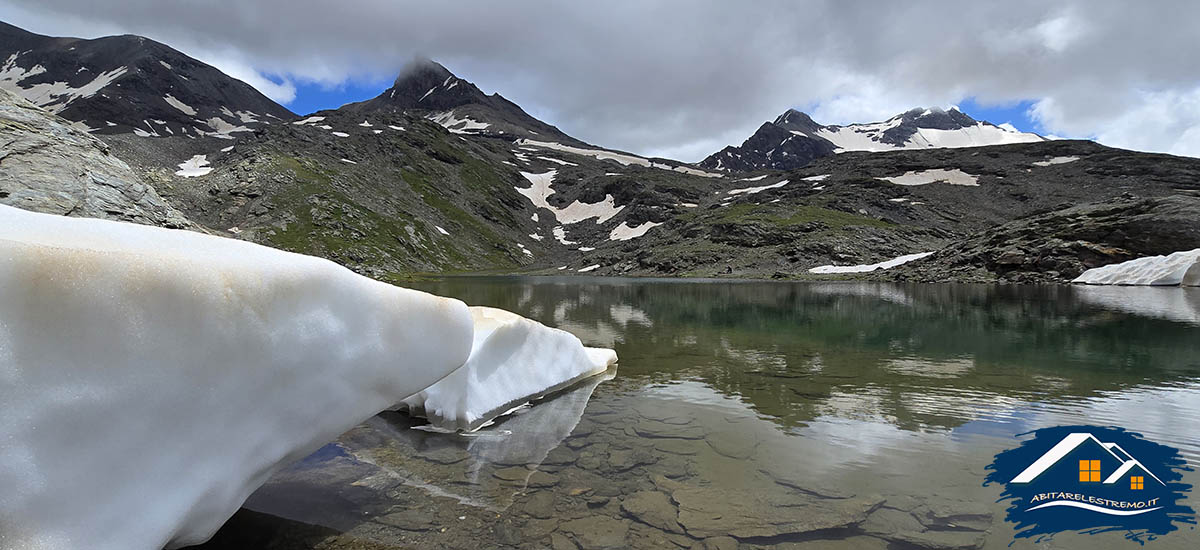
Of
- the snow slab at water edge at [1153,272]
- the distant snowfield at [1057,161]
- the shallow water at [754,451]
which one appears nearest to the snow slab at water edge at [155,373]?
the shallow water at [754,451]

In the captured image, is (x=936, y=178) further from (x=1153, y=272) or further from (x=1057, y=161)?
(x=1153, y=272)

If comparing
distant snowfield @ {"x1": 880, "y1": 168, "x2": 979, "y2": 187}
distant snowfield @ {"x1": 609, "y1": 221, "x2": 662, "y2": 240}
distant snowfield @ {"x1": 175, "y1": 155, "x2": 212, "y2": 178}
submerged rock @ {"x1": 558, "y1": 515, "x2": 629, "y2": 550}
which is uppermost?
distant snowfield @ {"x1": 880, "y1": 168, "x2": 979, "y2": 187}

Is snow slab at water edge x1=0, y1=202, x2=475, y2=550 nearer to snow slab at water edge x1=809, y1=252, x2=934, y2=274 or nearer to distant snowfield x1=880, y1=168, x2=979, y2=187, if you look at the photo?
snow slab at water edge x1=809, y1=252, x2=934, y2=274

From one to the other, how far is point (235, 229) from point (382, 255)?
103 feet

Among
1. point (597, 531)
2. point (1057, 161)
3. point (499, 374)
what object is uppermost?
point (1057, 161)

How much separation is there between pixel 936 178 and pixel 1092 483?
225 meters

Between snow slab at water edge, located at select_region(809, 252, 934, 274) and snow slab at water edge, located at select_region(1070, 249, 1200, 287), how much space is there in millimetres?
33720

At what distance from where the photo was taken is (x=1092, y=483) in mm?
9008

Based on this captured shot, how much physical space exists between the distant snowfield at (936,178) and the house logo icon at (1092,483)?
210 metres

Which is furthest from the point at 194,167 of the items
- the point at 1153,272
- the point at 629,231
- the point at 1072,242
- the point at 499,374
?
the point at 1153,272

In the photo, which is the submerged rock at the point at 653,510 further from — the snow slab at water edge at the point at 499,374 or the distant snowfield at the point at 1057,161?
the distant snowfield at the point at 1057,161

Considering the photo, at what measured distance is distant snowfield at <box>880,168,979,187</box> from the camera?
614 feet

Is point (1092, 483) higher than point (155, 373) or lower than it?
lower

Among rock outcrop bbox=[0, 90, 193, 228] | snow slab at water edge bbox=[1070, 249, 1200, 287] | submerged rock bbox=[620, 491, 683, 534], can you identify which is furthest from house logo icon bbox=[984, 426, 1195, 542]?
snow slab at water edge bbox=[1070, 249, 1200, 287]
